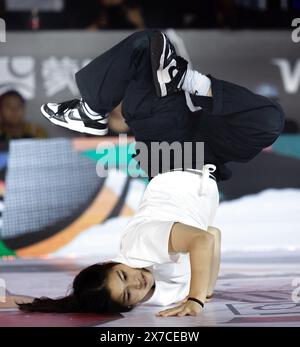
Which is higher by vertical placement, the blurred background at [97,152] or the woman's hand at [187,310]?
the blurred background at [97,152]

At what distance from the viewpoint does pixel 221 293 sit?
119 inches

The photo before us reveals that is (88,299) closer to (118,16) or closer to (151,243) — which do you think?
(151,243)

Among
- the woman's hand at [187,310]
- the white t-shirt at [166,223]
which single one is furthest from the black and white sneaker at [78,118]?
the woman's hand at [187,310]

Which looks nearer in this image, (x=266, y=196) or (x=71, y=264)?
(x=71, y=264)

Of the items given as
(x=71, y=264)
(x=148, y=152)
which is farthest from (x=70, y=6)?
(x=148, y=152)

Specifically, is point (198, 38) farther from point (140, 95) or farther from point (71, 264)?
point (140, 95)

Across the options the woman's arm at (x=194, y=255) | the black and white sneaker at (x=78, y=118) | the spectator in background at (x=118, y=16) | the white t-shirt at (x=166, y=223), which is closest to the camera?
the woman's arm at (x=194, y=255)

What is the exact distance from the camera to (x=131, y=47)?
2678 millimetres

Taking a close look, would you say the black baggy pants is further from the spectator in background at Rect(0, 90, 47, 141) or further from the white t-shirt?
the spectator in background at Rect(0, 90, 47, 141)

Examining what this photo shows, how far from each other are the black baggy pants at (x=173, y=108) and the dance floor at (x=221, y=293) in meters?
0.51

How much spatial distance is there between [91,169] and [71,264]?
28.1 inches

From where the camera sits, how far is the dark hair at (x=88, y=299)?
8.47 feet

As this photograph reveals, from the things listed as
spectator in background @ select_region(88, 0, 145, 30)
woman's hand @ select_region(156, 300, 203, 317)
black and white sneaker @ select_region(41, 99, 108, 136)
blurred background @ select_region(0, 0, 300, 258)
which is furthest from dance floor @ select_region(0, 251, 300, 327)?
spectator in background @ select_region(88, 0, 145, 30)

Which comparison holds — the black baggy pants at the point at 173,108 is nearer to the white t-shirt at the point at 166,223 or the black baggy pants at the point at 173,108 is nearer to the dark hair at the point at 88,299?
the white t-shirt at the point at 166,223
